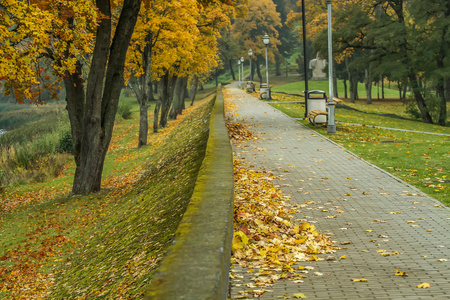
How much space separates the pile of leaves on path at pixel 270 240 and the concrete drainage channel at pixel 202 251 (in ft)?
2.83

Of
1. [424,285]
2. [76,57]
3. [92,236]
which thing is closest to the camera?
[424,285]

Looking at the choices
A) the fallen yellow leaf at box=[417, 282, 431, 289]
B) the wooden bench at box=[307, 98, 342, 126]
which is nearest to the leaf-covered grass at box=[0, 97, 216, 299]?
the fallen yellow leaf at box=[417, 282, 431, 289]

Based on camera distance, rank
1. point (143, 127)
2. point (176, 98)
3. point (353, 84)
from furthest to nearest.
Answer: point (353, 84) → point (176, 98) → point (143, 127)

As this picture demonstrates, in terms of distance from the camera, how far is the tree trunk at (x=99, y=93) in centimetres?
1416

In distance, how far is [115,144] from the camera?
32.1 meters

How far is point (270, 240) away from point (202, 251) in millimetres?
3223

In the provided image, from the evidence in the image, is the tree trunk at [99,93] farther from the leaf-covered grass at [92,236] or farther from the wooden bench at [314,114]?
the wooden bench at [314,114]

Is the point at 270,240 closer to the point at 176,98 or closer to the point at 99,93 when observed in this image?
the point at 99,93

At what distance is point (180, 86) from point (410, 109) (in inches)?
726

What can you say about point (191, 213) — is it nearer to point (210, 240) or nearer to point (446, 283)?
point (210, 240)

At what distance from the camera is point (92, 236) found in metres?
11.3

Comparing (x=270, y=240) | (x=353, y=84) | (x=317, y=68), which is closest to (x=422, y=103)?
(x=353, y=84)

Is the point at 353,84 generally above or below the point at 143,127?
above

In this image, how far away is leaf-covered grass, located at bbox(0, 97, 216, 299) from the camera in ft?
22.0
